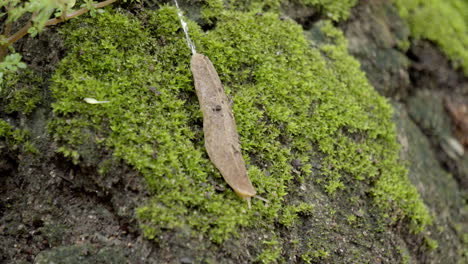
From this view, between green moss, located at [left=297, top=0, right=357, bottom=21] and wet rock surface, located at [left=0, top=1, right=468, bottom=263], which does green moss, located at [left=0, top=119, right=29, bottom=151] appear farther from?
green moss, located at [left=297, top=0, right=357, bottom=21]

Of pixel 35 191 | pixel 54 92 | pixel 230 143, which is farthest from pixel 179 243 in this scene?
pixel 54 92

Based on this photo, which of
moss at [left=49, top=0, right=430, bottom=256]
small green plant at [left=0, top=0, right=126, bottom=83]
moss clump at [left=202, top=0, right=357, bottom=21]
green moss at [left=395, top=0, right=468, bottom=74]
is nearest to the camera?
small green plant at [left=0, top=0, right=126, bottom=83]

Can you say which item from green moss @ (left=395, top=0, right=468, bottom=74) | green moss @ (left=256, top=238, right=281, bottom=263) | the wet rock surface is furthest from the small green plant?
green moss @ (left=395, top=0, right=468, bottom=74)

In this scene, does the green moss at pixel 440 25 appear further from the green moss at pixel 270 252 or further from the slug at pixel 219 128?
the green moss at pixel 270 252

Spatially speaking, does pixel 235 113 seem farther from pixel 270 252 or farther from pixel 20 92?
pixel 20 92

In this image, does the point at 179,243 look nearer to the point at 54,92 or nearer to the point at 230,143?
the point at 230,143

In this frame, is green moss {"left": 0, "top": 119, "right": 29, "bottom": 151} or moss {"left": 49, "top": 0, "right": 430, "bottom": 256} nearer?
moss {"left": 49, "top": 0, "right": 430, "bottom": 256}
